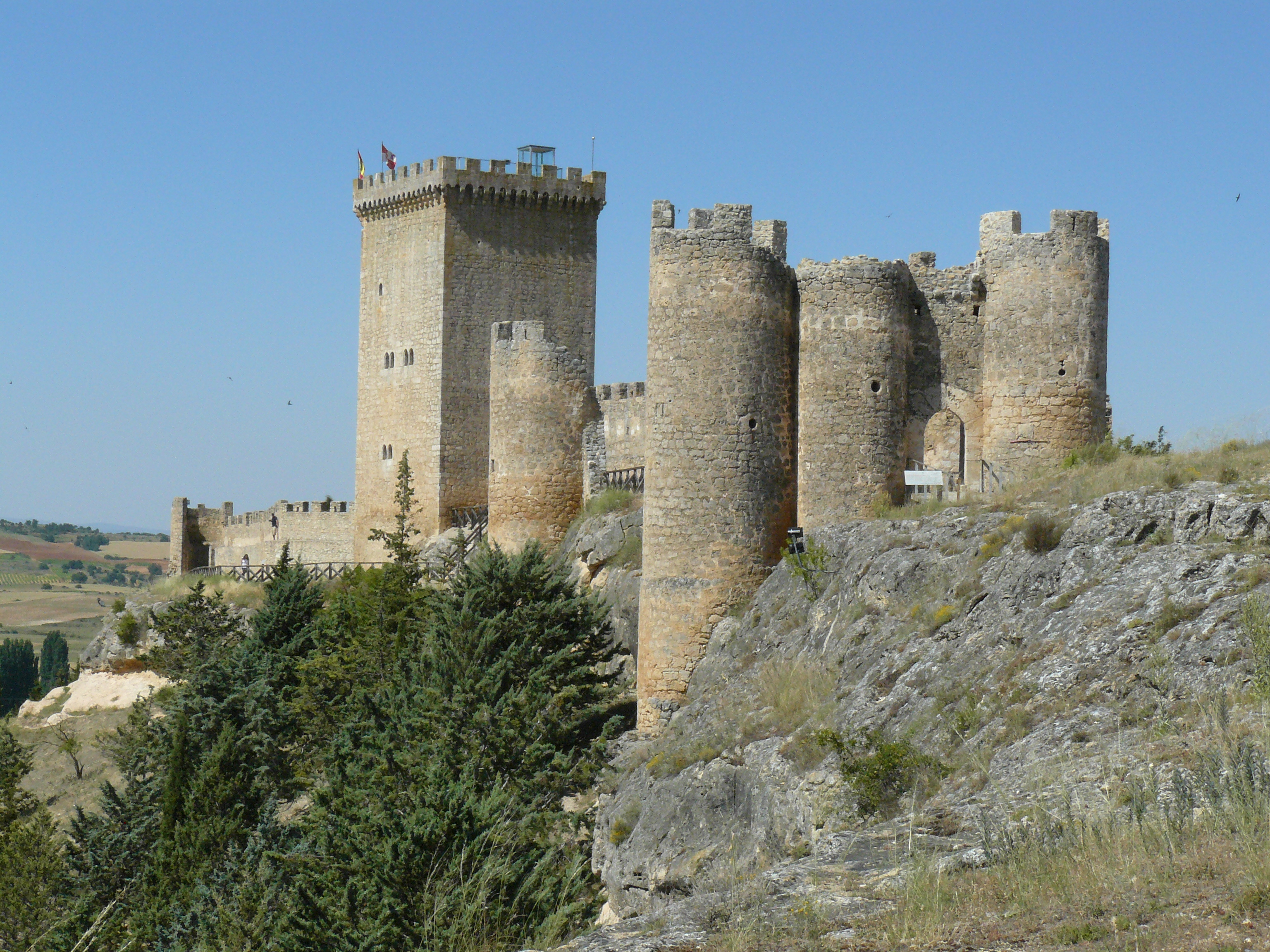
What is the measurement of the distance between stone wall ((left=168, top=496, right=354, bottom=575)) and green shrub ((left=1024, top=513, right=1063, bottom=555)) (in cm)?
2714

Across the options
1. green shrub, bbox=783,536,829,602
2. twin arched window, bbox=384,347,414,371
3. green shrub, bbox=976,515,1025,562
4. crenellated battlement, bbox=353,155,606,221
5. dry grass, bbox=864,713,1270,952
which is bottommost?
dry grass, bbox=864,713,1270,952

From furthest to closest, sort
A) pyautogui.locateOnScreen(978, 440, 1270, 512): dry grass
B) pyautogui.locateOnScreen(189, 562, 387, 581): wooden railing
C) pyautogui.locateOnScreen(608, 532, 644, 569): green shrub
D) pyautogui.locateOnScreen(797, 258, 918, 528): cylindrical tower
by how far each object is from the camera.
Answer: pyautogui.locateOnScreen(189, 562, 387, 581): wooden railing
pyautogui.locateOnScreen(608, 532, 644, 569): green shrub
pyautogui.locateOnScreen(797, 258, 918, 528): cylindrical tower
pyautogui.locateOnScreen(978, 440, 1270, 512): dry grass

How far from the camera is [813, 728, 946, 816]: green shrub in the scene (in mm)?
10133

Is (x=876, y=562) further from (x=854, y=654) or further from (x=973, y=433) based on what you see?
(x=973, y=433)

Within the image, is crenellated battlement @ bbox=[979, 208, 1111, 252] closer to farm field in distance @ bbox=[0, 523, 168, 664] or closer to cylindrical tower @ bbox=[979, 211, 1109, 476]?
cylindrical tower @ bbox=[979, 211, 1109, 476]

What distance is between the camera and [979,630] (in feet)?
39.2

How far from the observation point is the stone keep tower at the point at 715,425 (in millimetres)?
17266

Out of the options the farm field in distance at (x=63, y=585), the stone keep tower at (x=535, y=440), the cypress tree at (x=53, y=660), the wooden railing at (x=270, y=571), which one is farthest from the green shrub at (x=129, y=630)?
the farm field in distance at (x=63, y=585)

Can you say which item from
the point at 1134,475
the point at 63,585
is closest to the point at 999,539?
the point at 1134,475

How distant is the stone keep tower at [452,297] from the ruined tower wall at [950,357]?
16228 millimetres

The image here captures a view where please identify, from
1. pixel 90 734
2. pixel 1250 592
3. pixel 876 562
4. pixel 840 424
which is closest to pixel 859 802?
pixel 1250 592

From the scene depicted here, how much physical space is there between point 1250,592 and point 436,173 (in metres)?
27.3

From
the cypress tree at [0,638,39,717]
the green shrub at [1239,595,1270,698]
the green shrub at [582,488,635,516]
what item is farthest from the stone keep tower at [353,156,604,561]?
the cypress tree at [0,638,39,717]

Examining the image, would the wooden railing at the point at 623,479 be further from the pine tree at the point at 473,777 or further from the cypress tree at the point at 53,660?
the cypress tree at the point at 53,660
